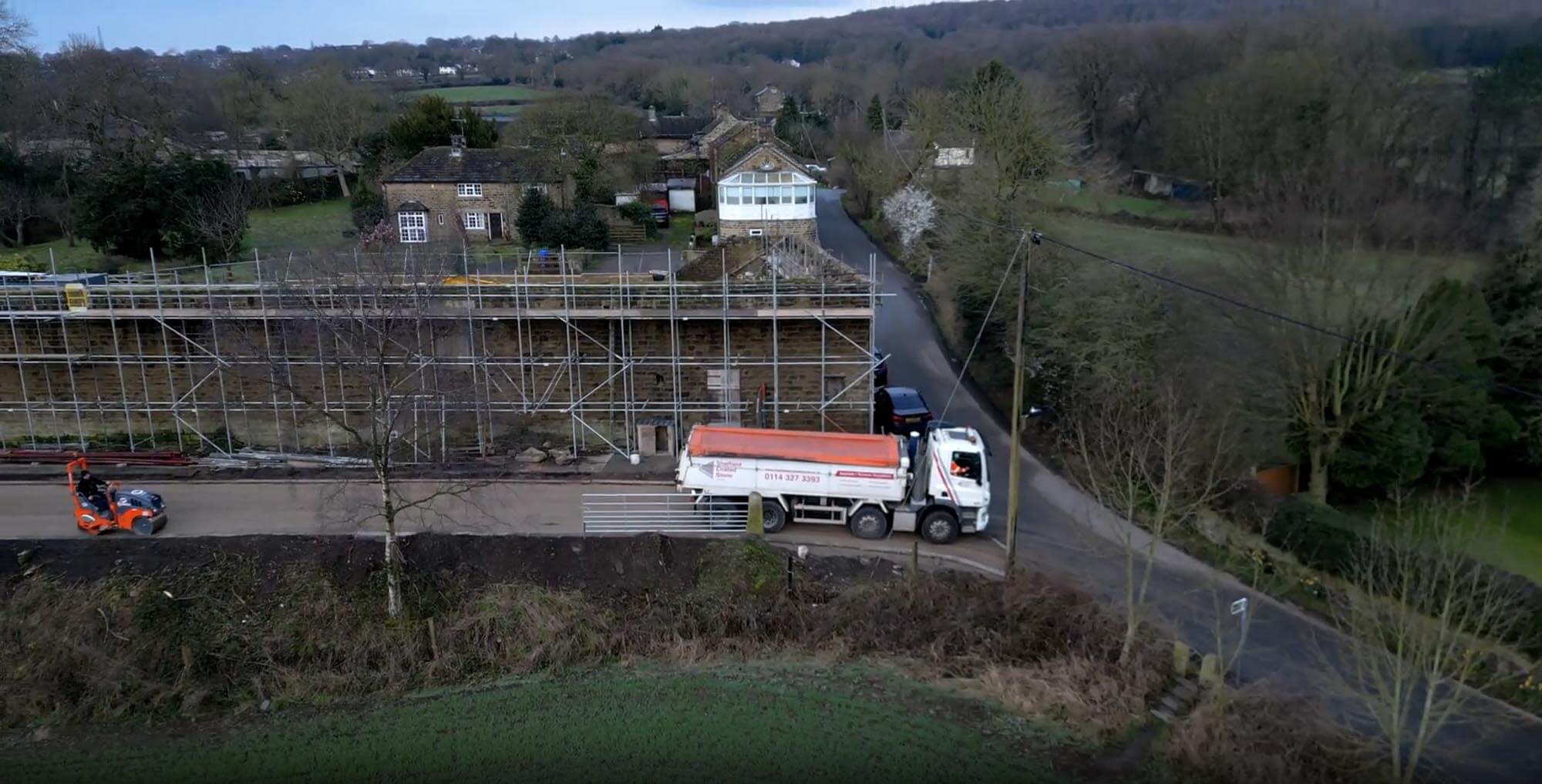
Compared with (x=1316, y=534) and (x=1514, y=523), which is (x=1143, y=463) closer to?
(x=1316, y=534)

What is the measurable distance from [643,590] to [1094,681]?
592 centimetres

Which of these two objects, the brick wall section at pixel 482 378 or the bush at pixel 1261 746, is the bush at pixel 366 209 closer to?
the brick wall section at pixel 482 378

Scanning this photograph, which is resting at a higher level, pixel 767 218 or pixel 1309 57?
pixel 1309 57

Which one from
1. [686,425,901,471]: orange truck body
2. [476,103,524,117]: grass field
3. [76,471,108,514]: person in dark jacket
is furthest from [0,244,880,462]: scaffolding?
[476,103,524,117]: grass field

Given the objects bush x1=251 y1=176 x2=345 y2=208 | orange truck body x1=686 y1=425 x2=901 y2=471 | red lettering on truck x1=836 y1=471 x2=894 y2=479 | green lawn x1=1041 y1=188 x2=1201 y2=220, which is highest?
bush x1=251 y1=176 x2=345 y2=208

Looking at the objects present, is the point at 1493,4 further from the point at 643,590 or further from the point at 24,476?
the point at 24,476

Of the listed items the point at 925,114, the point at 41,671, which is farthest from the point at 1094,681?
the point at 925,114

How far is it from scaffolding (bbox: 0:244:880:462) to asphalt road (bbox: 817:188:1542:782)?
11.5 feet

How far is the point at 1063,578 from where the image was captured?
13539 millimetres

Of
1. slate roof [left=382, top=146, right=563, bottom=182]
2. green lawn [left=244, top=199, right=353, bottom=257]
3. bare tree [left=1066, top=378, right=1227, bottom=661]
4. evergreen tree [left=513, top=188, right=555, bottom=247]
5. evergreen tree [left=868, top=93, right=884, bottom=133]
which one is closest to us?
bare tree [left=1066, top=378, right=1227, bottom=661]

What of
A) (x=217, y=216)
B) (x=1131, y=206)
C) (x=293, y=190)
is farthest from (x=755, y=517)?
(x=293, y=190)

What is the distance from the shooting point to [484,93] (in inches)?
3536

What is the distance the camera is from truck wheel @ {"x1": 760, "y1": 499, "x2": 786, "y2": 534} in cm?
1460

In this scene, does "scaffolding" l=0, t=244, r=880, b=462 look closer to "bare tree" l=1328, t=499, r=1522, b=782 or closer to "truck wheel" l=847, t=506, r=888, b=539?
"truck wheel" l=847, t=506, r=888, b=539
